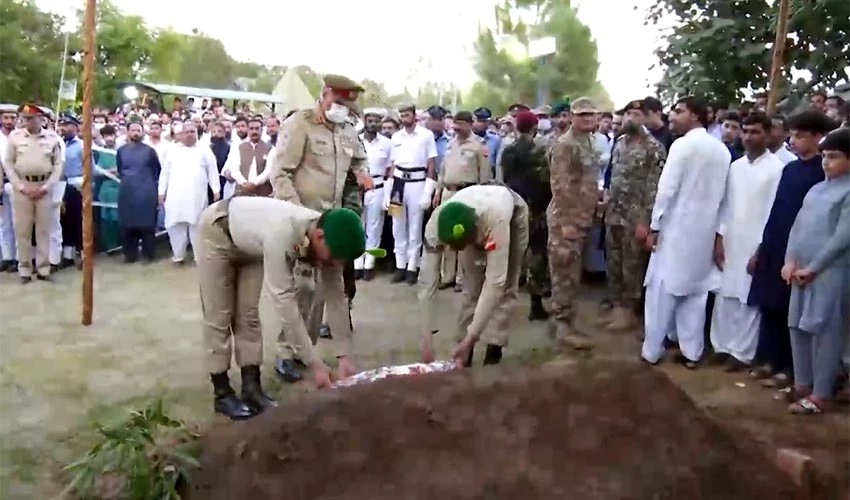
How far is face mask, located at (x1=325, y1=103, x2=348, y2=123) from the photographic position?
5766mm

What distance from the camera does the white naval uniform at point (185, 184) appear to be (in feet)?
32.9

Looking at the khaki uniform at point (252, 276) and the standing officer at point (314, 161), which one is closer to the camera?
the khaki uniform at point (252, 276)

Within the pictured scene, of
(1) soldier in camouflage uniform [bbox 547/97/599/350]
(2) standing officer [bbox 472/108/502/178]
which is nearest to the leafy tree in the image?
(2) standing officer [bbox 472/108/502/178]

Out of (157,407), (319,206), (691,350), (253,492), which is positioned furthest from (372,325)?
(253,492)

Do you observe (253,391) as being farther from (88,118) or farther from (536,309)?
(536,309)

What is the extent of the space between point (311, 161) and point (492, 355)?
5.66 ft

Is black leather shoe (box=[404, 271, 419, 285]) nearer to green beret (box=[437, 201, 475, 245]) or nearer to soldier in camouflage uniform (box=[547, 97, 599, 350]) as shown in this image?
soldier in camouflage uniform (box=[547, 97, 599, 350])

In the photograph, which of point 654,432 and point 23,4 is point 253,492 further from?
point 23,4

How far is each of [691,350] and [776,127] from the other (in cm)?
163

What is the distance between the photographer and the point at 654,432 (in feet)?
11.8

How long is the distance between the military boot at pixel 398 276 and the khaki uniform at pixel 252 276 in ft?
14.5

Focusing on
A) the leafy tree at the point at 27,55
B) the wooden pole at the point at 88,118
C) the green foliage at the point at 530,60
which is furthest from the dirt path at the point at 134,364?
the green foliage at the point at 530,60

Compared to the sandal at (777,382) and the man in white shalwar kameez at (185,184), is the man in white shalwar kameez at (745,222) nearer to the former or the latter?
the sandal at (777,382)

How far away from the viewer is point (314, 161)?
5828 millimetres
